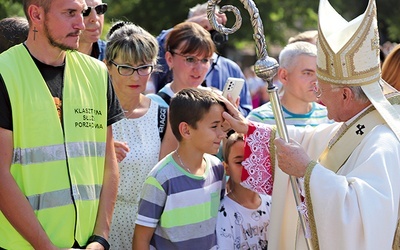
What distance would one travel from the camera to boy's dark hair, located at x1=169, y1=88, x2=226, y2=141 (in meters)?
4.71

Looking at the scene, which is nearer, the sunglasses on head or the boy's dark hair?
the boy's dark hair

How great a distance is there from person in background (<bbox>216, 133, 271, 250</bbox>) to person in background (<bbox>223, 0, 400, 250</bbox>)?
222 mm

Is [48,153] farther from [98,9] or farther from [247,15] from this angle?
[247,15]

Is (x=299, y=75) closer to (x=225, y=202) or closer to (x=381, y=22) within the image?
(x=225, y=202)

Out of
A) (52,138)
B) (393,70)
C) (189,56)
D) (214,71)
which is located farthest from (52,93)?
(214,71)

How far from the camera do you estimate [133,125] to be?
4.97 metres

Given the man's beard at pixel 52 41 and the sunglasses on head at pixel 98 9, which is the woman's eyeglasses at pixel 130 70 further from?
the man's beard at pixel 52 41

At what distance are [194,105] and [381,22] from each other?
886 inches

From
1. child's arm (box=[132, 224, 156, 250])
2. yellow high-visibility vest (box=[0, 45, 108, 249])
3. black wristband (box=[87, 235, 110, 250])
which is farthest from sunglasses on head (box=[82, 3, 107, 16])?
black wristband (box=[87, 235, 110, 250])

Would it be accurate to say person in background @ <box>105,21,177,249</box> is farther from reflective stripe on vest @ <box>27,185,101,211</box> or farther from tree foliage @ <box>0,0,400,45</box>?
tree foliage @ <box>0,0,400,45</box>

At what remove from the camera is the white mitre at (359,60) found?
4.22 m

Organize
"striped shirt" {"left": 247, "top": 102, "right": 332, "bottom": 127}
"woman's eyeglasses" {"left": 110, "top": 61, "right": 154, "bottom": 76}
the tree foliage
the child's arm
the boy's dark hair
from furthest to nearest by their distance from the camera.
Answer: the tree foliage → "striped shirt" {"left": 247, "top": 102, "right": 332, "bottom": 127} → "woman's eyeglasses" {"left": 110, "top": 61, "right": 154, "bottom": 76} → the boy's dark hair → the child's arm

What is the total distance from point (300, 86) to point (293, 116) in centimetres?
23

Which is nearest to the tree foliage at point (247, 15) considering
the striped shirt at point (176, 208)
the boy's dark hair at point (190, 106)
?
the boy's dark hair at point (190, 106)
